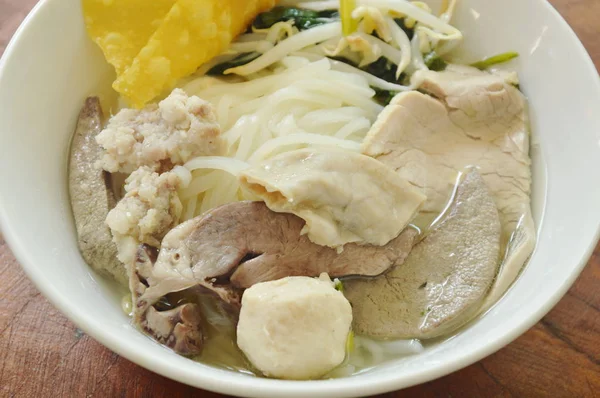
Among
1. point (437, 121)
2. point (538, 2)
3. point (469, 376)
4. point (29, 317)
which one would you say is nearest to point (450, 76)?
point (437, 121)

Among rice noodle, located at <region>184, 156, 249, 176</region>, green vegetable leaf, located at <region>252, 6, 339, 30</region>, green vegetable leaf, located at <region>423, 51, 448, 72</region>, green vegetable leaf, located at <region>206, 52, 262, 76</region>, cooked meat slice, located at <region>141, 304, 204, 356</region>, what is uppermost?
green vegetable leaf, located at <region>252, 6, 339, 30</region>

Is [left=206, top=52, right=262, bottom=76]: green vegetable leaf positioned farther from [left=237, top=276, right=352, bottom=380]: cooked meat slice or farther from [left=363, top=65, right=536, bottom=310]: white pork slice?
[left=237, top=276, right=352, bottom=380]: cooked meat slice

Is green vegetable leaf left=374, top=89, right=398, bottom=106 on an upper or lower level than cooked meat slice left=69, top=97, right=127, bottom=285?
upper

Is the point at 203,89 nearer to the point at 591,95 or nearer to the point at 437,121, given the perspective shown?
the point at 437,121

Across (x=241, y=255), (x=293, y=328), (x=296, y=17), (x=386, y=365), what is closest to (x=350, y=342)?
(x=386, y=365)

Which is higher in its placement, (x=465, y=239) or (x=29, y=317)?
(x=465, y=239)

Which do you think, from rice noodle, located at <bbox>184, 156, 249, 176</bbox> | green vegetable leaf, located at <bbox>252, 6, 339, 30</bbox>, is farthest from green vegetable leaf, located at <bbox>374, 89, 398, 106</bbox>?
rice noodle, located at <bbox>184, 156, 249, 176</bbox>
